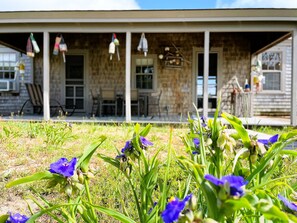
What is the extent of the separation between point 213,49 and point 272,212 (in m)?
10.7

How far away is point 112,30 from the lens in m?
8.48

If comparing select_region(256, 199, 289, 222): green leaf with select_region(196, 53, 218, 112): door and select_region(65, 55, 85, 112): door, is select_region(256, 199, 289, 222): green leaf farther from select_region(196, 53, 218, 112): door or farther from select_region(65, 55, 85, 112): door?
select_region(65, 55, 85, 112): door

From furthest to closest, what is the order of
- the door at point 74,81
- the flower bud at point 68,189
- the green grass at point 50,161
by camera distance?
the door at point 74,81 → the green grass at point 50,161 → the flower bud at point 68,189

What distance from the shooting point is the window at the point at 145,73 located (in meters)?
11.0

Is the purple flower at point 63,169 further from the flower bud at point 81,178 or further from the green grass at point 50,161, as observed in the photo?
the green grass at point 50,161

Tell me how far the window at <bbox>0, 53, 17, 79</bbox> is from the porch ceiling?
3.01 feet

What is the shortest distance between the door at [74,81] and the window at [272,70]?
6495mm

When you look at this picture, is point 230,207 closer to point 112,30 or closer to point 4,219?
point 4,219

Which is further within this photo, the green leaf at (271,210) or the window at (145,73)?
the window at (145,73)

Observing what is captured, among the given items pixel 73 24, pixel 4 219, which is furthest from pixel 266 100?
pixel 4 219

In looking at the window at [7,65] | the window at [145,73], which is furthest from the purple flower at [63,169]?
the window at [7,65]

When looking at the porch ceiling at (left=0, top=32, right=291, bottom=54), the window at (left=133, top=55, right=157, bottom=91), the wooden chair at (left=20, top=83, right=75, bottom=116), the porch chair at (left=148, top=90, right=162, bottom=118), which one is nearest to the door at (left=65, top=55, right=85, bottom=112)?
the wooden chair at (left=20, top=83, right=75, bottom=116)

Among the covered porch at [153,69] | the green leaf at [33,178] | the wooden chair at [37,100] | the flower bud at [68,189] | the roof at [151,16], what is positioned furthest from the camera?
the covered porch at [153,69]

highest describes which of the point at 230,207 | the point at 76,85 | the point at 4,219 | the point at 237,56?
the point at 237,56
